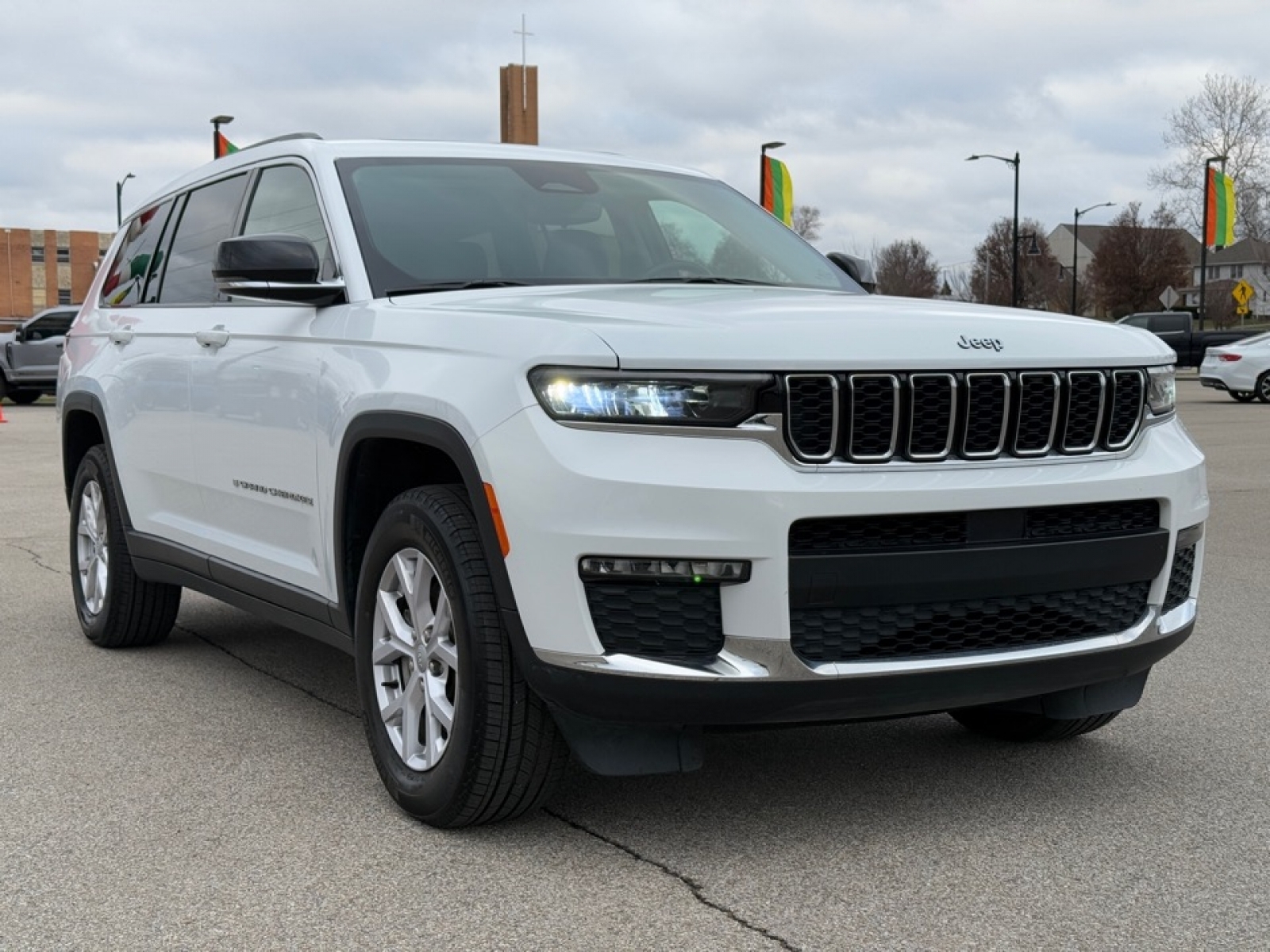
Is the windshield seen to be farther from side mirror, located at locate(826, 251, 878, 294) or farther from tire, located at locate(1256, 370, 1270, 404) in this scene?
tire, located at locate(1256, 370, 1270, 404)

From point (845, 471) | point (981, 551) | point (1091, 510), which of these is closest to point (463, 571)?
point (845, 471)

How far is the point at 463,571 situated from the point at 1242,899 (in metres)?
1.93

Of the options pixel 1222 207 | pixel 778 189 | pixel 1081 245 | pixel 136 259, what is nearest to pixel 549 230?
→ pixel 136 259

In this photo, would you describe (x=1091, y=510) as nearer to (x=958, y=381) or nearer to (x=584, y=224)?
(x=958, y=381)

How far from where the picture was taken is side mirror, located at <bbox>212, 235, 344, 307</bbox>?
440 centimetres

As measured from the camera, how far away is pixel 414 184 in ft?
16.2

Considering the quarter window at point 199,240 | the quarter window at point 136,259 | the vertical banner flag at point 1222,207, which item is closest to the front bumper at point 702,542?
the quarter window at point 199,240

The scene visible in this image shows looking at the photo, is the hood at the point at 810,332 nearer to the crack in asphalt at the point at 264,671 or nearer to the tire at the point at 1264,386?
the crack in asphalt at the point at 264,671

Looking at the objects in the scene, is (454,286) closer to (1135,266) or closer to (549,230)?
(549,230)

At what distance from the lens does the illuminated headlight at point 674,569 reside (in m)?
3.40

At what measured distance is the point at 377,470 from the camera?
4.30 metres

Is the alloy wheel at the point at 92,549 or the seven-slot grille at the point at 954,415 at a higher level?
the seven-slot grille at the point at 954,415

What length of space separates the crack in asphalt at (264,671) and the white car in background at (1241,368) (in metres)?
23.5

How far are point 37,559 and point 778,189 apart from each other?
2553 cm
